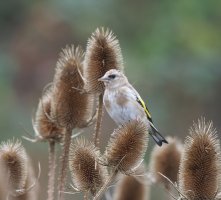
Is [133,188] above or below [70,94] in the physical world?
below

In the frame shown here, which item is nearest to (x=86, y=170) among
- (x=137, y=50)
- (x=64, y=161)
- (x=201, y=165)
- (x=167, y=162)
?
(x=64, y=161)

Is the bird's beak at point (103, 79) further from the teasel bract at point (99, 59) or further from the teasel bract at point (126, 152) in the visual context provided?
the teasel bract at point (126, 152)

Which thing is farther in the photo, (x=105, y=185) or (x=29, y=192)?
(x=29, y=192)

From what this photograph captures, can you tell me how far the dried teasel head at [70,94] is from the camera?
8.09m

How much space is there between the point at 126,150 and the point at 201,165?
594 millimetres

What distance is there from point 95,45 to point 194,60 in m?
14.6

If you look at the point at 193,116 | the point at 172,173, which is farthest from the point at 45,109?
the point at 193,116

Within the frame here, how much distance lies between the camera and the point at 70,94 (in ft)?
27.2

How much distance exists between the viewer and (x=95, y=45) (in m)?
8.26

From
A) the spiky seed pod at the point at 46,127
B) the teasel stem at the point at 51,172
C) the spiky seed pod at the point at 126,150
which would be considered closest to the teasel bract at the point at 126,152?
the spiky seed pod at the point at 126,150

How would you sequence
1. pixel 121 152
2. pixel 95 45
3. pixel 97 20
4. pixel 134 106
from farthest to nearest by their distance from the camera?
pixel 97 20
pixel 134 106
pixel 95 45
pixel 121 152

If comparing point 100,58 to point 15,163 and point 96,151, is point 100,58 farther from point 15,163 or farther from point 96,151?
point 15,163

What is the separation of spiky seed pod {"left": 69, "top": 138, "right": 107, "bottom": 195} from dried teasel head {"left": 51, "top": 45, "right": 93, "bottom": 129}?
660 mm

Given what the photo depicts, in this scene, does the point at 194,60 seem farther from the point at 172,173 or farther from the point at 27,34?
the point at 172,173
